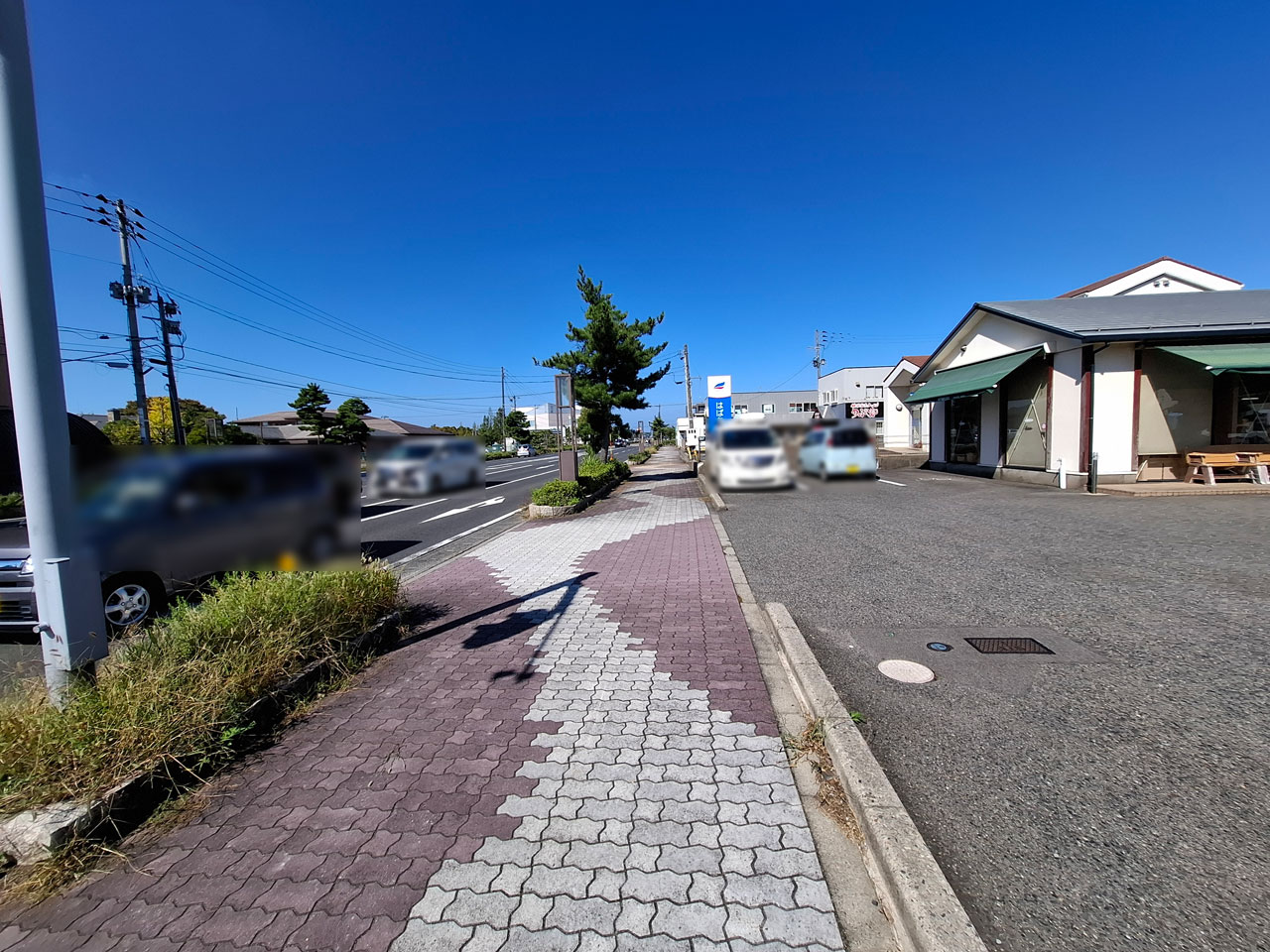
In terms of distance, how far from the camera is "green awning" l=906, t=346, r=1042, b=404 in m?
4.03

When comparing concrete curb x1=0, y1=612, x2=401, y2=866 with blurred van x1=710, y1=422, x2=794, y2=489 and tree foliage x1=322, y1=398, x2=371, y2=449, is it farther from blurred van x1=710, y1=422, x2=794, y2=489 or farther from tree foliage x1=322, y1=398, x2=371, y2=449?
blurred van x1=710, y1=422, x2=794, y2=489

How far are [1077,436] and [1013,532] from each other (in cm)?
828

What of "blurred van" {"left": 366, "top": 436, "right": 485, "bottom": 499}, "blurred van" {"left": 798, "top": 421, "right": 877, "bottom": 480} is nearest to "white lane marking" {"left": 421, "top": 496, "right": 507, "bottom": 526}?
"blurred van" {"left": 366, "top": 436, "right": 485, "bottom": 499}

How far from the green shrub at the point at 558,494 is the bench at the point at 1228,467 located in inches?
725

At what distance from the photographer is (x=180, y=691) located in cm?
343

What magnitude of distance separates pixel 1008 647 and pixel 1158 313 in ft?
60.4

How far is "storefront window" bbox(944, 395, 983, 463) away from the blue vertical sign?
4167 mm

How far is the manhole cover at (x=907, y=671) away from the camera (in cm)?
446

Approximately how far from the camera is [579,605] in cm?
676

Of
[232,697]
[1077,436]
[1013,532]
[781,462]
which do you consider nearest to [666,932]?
[781,462]

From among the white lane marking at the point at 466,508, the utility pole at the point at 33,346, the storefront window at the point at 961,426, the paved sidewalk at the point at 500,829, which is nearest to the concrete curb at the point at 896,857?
the paved sidewalk at the point at 500,829

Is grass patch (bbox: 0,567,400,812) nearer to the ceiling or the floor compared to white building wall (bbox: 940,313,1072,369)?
nearer to the floor

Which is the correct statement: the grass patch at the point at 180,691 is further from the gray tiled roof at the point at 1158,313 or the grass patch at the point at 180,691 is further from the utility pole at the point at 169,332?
the gray tiled roof at the point at 1158,313

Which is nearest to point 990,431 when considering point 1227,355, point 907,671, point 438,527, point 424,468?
point 907,671
